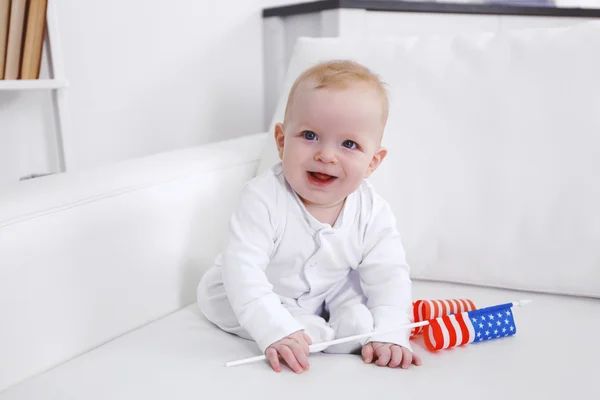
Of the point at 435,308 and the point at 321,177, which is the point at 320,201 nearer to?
the point at 321,177

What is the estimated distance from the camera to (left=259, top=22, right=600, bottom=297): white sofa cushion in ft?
3.15

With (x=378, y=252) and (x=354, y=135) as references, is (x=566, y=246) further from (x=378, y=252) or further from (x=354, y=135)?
(x=354, y=135)

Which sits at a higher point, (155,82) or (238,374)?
(155,82)

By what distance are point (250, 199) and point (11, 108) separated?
699mm

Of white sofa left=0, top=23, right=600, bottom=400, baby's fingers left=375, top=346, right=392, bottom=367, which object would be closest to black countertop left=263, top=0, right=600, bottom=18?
white sofa left=0, top=23, right=600, bottom=400

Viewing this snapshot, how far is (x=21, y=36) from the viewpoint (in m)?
1.12

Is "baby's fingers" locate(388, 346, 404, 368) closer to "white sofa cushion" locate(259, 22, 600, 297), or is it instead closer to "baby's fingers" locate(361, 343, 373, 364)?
"baby's fingers" locate(361, 343, 373, 364)

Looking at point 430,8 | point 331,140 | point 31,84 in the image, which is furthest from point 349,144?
point 430,8

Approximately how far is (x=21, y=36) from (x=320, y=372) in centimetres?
89

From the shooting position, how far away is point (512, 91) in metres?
1.00

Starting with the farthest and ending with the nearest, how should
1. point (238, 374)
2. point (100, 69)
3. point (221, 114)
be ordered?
point (221, 114) < point (100, 69) < point (238, 374)

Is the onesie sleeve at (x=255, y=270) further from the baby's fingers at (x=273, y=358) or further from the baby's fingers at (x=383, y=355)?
the baby's fingers at (x=383, y=355)

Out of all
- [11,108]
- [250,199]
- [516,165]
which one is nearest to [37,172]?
[11,108]

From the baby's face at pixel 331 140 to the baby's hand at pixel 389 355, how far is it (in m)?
0.23
